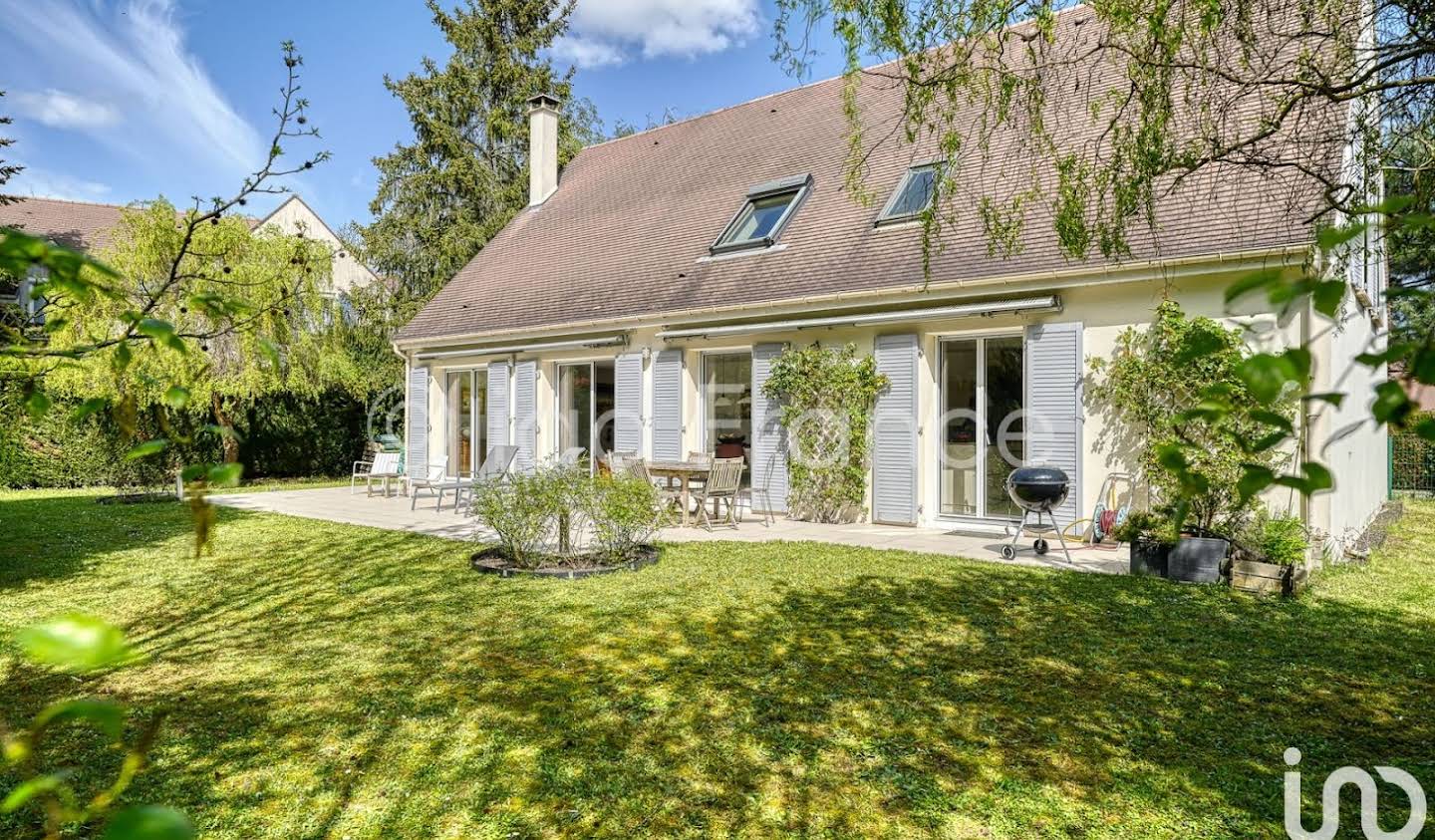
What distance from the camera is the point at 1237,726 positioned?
12.6ft

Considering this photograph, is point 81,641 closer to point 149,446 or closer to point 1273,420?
point 149,446

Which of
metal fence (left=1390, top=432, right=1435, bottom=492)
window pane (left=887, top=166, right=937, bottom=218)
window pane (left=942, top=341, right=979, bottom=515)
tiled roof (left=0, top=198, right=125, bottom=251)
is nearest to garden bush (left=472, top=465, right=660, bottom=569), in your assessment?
window pane (left=942, top=341, right=979, bottom=515)

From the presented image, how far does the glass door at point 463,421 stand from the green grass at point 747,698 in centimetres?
846

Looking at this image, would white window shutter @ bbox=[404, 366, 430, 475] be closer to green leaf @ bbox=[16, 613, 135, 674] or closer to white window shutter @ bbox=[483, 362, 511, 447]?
white window shutter @ bbox=[483, 362, 511, 447]

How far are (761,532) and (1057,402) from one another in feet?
12.2

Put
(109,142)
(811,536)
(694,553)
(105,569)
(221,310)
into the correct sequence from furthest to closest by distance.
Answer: (811,536) → (109,142) → (694,553) → (105,569) → (221,310)

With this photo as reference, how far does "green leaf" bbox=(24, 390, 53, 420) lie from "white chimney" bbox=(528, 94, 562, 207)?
57.6 ft

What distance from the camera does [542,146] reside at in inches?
711

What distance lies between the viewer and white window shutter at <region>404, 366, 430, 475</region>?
16109mm

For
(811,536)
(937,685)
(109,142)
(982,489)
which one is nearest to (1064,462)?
(982,489)

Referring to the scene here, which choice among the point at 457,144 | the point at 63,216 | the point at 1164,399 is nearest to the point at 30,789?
the point at 1164,399

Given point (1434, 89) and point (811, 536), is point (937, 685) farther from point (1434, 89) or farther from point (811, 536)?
point (811, 536)

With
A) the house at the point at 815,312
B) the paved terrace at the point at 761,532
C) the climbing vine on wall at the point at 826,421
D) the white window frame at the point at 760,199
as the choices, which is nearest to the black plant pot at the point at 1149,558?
the paved terrace at the point at 761,532

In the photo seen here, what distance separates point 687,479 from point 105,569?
610 cm
